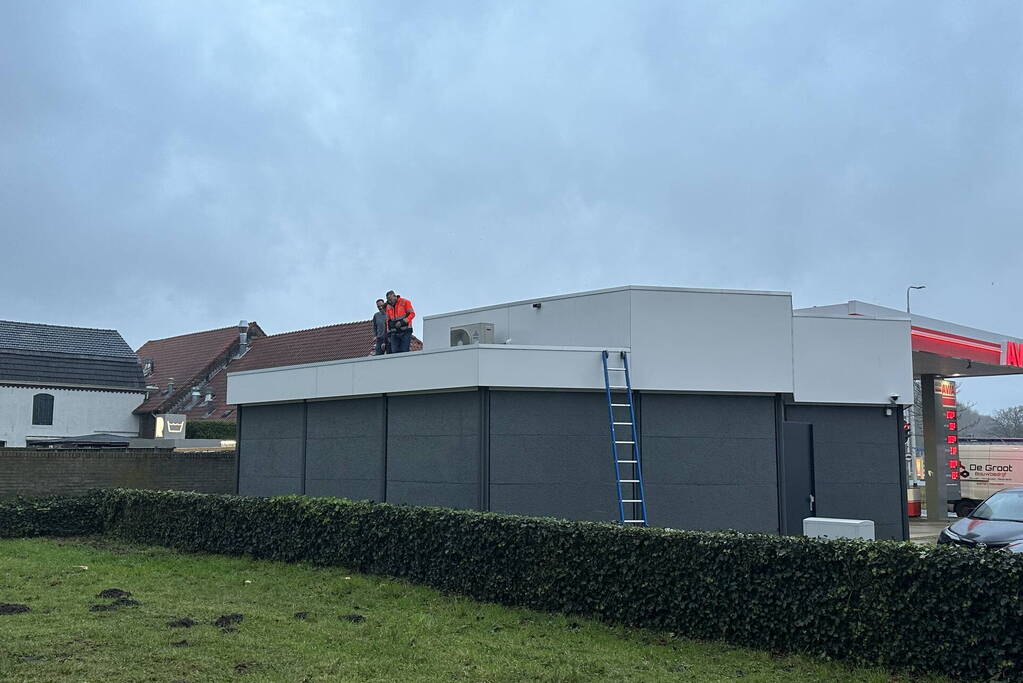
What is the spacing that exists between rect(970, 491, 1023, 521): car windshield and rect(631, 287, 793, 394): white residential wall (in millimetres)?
3641

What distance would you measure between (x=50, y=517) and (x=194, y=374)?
28.3 m

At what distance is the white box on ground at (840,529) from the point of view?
1130 centimetres

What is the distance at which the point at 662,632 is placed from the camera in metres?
11.0

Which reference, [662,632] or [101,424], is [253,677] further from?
[101,424]

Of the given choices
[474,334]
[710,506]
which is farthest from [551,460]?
[474,334]

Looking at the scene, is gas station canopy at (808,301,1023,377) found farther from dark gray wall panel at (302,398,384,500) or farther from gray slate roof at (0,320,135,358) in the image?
gray slate roof at (0,320,135,358)

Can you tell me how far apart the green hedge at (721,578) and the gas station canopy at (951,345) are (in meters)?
11.0

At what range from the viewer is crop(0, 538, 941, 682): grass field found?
30.2 feet

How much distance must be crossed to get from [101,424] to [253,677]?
40888 mm

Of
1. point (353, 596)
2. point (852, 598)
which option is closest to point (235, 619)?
point (353, 596)

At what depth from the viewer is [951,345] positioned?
22453 mm

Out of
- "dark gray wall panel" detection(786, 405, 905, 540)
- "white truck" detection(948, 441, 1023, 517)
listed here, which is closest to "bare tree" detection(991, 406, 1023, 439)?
"white truck" detection(948, 441, 1023, 517)

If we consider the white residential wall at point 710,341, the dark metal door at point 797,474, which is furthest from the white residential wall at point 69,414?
the dark metal door at point 797,474

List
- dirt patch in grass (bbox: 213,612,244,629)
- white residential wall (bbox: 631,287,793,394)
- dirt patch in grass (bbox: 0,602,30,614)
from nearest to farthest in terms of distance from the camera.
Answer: dirt patch in grass (bbox: 213,612,244,629) → dirt patch in grass (bbox: 0,602,30,614) → white residential wall (bbox: 631,287,793,394)
